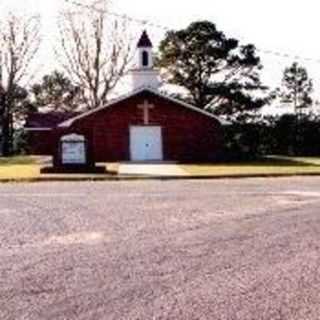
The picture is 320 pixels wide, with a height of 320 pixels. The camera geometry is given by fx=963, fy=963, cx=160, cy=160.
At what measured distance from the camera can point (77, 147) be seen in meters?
37.9

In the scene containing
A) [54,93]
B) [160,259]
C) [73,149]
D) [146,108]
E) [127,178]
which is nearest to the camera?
[160,259]

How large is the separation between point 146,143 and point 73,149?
13558 millimetres

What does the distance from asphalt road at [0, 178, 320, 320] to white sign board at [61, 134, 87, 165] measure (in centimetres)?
1613

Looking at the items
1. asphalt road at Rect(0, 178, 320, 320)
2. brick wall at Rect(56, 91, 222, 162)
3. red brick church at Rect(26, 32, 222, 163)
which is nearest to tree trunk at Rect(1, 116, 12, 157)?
red brick church at Rect(26, 32, 222, 163)

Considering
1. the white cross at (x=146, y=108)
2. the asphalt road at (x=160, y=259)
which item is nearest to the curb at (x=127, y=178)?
the asphalt road at (x=160, y=259)

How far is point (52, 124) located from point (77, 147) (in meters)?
25.6

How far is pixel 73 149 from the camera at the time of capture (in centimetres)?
3784

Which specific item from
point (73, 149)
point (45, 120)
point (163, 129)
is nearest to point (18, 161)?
point (163, 129)

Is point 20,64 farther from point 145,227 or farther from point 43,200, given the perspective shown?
point 145,227

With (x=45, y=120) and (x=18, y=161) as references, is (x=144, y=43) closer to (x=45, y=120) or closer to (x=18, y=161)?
(x=18, y=161)

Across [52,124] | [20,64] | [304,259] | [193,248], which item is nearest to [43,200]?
[193,248]

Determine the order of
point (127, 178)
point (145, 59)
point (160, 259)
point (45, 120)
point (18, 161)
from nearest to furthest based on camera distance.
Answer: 1. point (160, 259)
2. point (127, 178)
3. point (18, 161)
4. point (145, 59)
5. point (45, 120)

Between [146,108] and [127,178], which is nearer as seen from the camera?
[127,178]

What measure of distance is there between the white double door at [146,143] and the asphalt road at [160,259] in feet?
97.0
